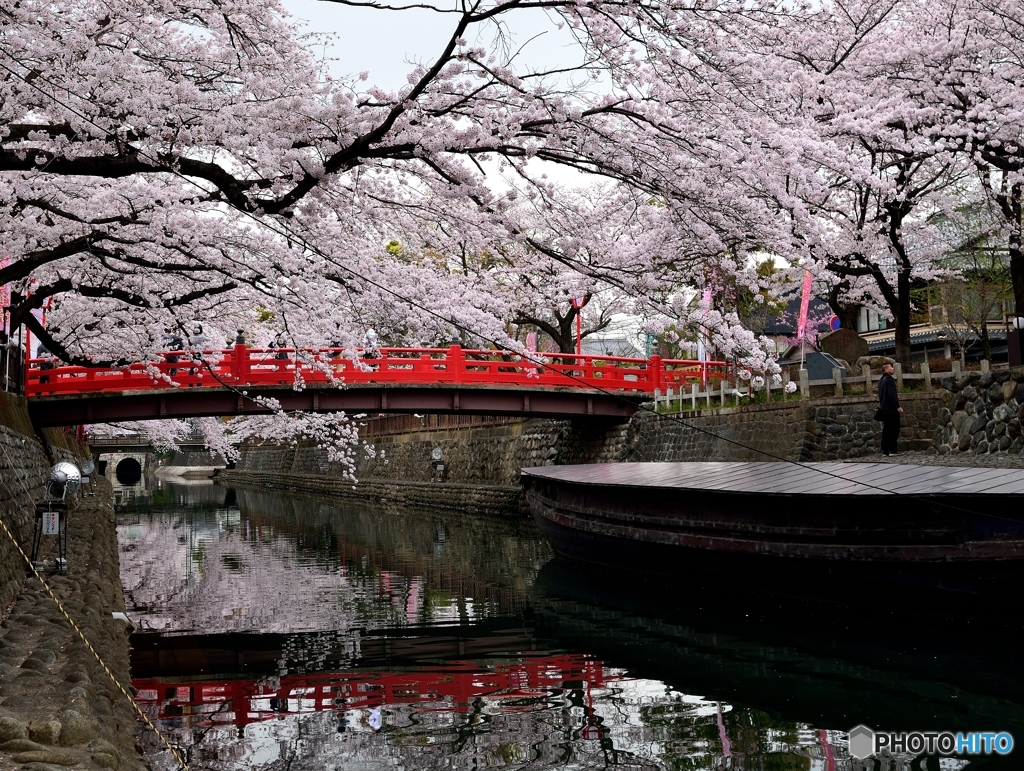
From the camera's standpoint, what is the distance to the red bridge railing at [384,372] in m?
20.5

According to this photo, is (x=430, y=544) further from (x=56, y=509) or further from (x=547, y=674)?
(x=547, y=674)

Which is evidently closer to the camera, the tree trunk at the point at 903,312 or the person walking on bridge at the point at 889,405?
the person walking on bridge at the point at 889,405

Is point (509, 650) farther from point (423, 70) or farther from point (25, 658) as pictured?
point (423, 70)

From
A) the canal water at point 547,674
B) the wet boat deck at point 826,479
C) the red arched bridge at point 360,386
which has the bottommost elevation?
the canal water at point 547,674

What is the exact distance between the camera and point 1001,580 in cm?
860

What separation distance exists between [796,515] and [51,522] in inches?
295

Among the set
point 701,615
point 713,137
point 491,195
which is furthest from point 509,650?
point 713,137

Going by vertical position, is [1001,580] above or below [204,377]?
below

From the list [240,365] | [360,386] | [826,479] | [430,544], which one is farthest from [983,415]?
[240,365]

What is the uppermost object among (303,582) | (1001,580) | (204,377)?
(204,377)

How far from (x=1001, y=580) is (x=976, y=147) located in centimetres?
1149

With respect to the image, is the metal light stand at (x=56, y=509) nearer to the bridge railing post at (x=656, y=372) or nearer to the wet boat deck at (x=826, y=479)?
the wet boat deck at (x=826, y=479)

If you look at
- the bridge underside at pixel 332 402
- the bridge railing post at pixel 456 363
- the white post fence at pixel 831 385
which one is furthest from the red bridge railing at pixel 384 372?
the white post fence at pixel 831 385

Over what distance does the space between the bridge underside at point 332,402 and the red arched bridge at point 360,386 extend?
2cm
